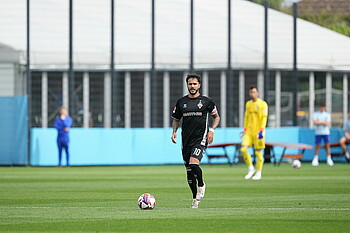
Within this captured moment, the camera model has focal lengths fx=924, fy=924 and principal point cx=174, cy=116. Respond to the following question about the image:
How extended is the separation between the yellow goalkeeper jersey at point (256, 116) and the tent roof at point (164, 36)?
12107 millimetres

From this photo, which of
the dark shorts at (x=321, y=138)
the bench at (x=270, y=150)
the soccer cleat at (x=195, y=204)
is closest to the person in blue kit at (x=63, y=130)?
the bench at (x=270, y=150)

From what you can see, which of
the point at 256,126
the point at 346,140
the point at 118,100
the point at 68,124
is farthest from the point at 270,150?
the point at 256,126

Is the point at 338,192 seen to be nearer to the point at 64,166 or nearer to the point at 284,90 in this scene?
the point at 64,166

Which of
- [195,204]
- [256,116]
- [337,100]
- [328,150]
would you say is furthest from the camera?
[337,100]

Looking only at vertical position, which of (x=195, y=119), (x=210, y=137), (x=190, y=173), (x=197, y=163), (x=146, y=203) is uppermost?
(x=195, y=119)

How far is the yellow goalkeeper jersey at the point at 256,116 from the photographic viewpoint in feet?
71.9

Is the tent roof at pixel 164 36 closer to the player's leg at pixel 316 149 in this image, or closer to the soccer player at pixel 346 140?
the soccer player at pixel 346 140

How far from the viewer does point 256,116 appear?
22.0 metres

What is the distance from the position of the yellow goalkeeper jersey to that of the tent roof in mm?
12107

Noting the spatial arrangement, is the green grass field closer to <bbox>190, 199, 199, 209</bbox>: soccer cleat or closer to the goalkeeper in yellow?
<bbox>190, 199, 199, 209</bbox>: soccer cleat

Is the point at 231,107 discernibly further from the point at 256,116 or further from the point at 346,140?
the point at 256,116

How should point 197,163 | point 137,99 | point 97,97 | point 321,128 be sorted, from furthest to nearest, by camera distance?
point 137,99, point 97,97, point 321,128, point 197,163

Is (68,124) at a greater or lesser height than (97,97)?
lesser

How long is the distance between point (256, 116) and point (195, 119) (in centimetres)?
848
